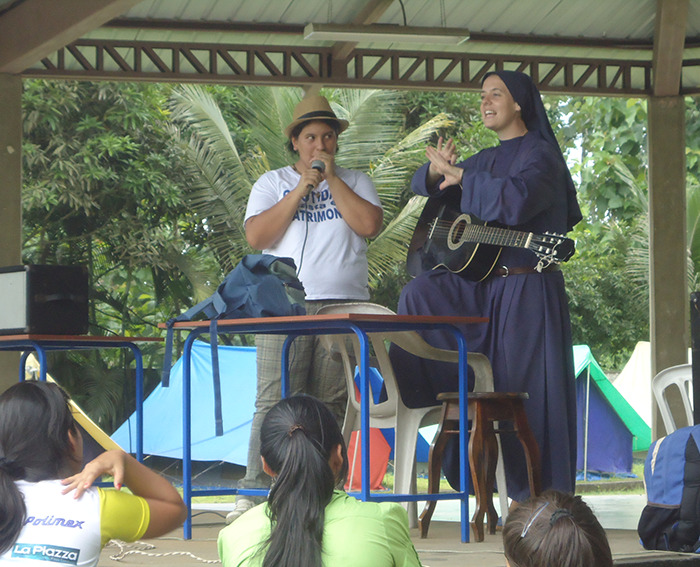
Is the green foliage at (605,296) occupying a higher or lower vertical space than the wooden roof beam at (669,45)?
lower

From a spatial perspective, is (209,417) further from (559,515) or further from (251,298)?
(559,515)

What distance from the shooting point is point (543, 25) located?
7930 millimetres

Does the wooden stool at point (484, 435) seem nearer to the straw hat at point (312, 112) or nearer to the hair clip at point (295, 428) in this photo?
the straw hat at point (312, 112)

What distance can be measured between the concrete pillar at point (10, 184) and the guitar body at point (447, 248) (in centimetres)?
333

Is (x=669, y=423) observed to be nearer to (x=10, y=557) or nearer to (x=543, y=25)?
(x=10, y=557)

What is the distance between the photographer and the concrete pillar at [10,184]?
22.3ft

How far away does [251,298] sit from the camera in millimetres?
3693

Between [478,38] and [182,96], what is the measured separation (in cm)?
569

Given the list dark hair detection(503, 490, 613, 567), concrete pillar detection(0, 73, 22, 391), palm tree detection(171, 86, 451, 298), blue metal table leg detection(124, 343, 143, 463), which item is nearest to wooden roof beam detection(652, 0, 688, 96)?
concrete pillar detection(0, 73, 22, 391)

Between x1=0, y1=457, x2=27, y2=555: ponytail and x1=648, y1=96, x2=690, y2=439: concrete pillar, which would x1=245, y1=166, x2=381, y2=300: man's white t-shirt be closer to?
x1=0, y1=457, x2=27, y2=555: ponytail

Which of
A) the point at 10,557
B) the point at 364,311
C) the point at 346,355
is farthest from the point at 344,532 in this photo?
the point at 346,355

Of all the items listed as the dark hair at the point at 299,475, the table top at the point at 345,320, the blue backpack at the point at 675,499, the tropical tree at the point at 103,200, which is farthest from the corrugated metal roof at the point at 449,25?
the dark hair at the point at 299,475

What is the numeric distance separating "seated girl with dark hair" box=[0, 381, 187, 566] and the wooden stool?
1.73 m

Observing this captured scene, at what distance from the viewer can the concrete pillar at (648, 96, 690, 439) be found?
806 centimetres
